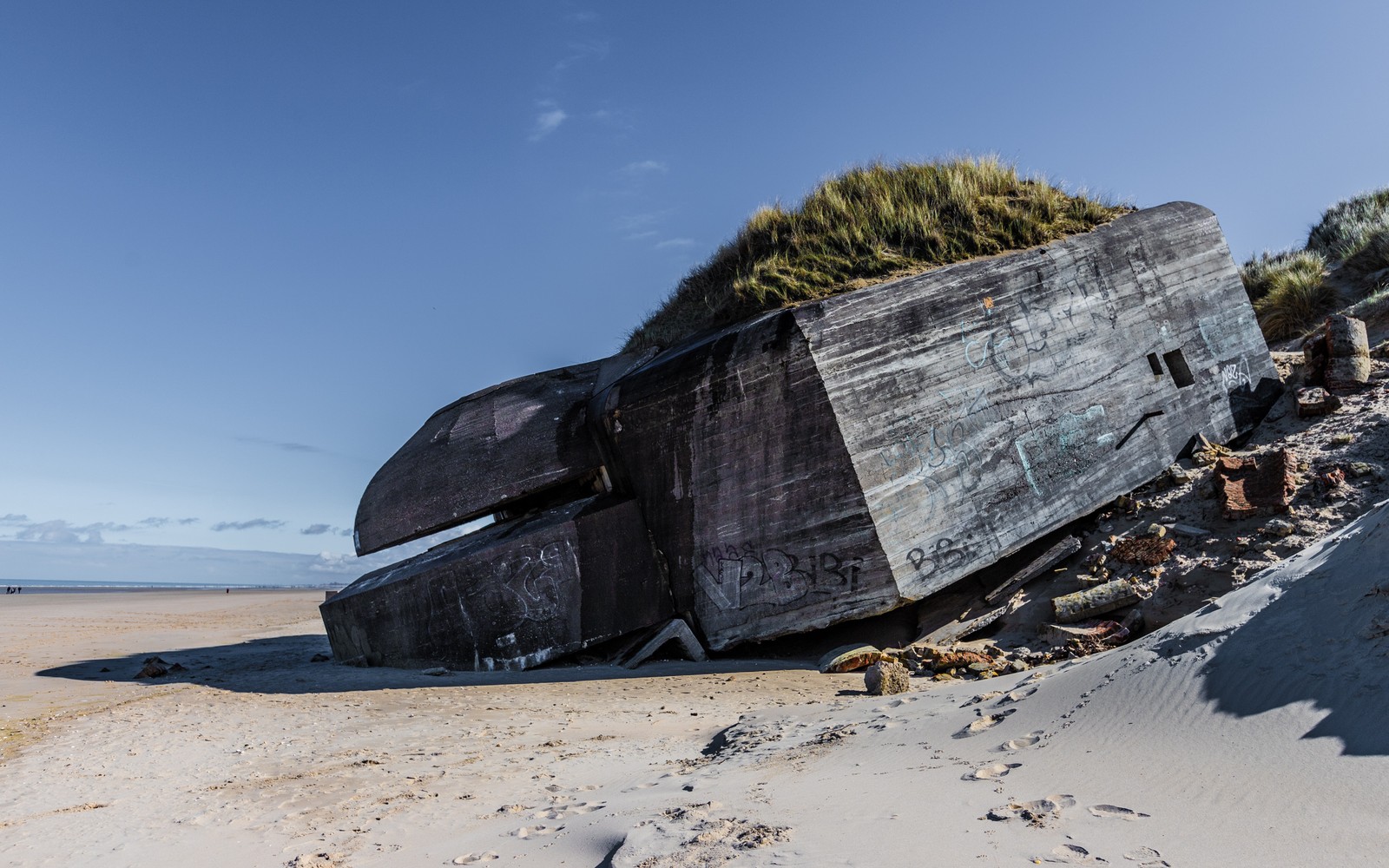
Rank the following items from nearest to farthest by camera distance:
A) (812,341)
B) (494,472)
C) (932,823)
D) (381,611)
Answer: (932,823) → (812,341) → (381,611) → (494,472)

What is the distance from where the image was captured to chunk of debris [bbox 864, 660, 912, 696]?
195 inches

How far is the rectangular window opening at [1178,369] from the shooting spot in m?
7.93

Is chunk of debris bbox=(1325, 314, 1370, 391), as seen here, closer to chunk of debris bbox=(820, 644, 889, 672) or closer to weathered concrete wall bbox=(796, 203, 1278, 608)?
weathered concrete wall bbox=(796, 203, 1278, 608)

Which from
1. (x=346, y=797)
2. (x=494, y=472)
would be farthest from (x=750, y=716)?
(x=494, y=472)

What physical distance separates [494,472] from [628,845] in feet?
20.1

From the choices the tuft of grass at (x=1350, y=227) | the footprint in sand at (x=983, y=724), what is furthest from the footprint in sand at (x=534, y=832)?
the tuft of grass at (x=1350, y=227)

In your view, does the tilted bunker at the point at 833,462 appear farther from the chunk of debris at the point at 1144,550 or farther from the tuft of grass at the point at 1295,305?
the tuft of grass at the point at 1295,305

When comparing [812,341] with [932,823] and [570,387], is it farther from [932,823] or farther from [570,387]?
[932,823]

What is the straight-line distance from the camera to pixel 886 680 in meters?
4.96

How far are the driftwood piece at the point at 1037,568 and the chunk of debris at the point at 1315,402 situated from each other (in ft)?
8.57

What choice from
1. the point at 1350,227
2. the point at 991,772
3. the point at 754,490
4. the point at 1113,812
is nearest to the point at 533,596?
the point at 754,490

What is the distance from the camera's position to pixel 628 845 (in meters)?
2.43

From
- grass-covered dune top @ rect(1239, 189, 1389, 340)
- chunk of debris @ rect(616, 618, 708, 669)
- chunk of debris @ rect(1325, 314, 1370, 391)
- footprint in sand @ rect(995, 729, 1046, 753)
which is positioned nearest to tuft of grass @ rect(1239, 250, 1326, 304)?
grass-covered dune top @ rect(1239, 189, 1389, 340)

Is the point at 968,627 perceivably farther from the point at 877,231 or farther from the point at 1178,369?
the point at 877,231
